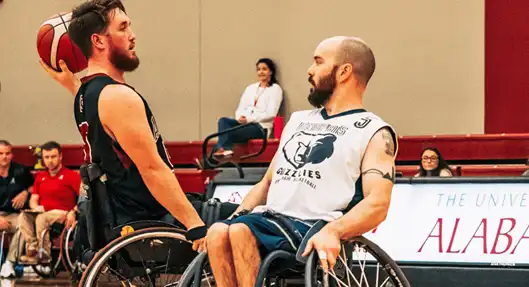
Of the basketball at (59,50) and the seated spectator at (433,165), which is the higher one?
the basketball at (59,50)

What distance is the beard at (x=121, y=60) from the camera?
378 centimetres

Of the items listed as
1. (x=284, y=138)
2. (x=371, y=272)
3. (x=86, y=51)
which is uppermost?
(x=86, y=51)

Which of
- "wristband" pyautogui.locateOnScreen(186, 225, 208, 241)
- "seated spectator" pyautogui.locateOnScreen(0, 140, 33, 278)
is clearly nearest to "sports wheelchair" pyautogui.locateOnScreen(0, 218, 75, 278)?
"seated spectator" pyautogui.locateOnScreen(0, 140, 33, 278)

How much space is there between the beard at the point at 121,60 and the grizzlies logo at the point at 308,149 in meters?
0.81

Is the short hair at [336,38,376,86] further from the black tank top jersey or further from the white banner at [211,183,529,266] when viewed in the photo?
the white banner at [211,183,529,266]

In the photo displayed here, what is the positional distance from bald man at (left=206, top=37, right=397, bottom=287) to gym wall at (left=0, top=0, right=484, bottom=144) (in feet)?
21.4

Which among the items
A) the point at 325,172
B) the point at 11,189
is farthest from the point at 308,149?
the point at 11,189

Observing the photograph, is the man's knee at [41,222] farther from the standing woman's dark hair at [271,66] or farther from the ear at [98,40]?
the ear at [98,40]

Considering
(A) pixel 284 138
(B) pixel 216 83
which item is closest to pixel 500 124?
(B) pixel 216 83

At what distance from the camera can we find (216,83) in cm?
1116

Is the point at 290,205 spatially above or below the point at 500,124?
above

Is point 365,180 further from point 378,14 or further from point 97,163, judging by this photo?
point 378,14

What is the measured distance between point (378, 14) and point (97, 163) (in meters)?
→ 6.82

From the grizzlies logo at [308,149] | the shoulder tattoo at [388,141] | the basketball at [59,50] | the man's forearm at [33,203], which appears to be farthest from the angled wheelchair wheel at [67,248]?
the shoulder tattoo at [388,141]
